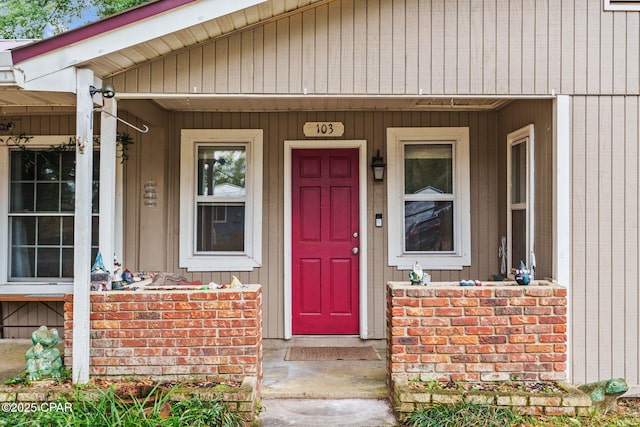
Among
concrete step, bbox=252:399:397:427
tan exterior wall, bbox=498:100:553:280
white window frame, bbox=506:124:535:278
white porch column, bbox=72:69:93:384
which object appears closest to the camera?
concrete step, bbox=252:399:397:427

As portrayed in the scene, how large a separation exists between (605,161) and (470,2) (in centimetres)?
161

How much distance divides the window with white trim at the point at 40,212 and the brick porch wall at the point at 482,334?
351 centimetres

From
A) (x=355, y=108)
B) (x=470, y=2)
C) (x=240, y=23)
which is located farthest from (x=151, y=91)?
(x=470, y=2)

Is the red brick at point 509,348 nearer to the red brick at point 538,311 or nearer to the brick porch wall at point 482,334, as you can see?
the brick porch wall at point 482,334

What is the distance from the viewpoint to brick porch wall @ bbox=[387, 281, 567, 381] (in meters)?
3.78

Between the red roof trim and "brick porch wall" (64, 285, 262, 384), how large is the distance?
1.75 m

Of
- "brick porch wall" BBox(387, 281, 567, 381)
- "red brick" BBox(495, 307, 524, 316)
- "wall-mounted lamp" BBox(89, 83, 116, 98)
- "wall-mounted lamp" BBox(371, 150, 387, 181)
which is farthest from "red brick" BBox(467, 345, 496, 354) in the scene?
"wall-mounted lamp" BBox(89, 83, 116, 98)

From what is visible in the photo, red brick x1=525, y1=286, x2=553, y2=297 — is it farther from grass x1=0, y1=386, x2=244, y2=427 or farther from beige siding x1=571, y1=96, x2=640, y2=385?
grass x1=0, y1=386, x2=244, y2=427

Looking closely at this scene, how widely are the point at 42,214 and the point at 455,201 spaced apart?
4.35 metres

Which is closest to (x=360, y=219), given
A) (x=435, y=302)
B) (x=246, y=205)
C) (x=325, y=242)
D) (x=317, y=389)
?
(x=325, y=242)

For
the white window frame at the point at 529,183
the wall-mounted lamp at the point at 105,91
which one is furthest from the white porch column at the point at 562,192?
the wall-mounted lamp at the point at 105,91

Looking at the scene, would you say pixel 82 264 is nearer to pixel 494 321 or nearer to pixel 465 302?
pixel 465 302

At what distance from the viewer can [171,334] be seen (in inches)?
148

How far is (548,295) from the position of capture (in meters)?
3.79
